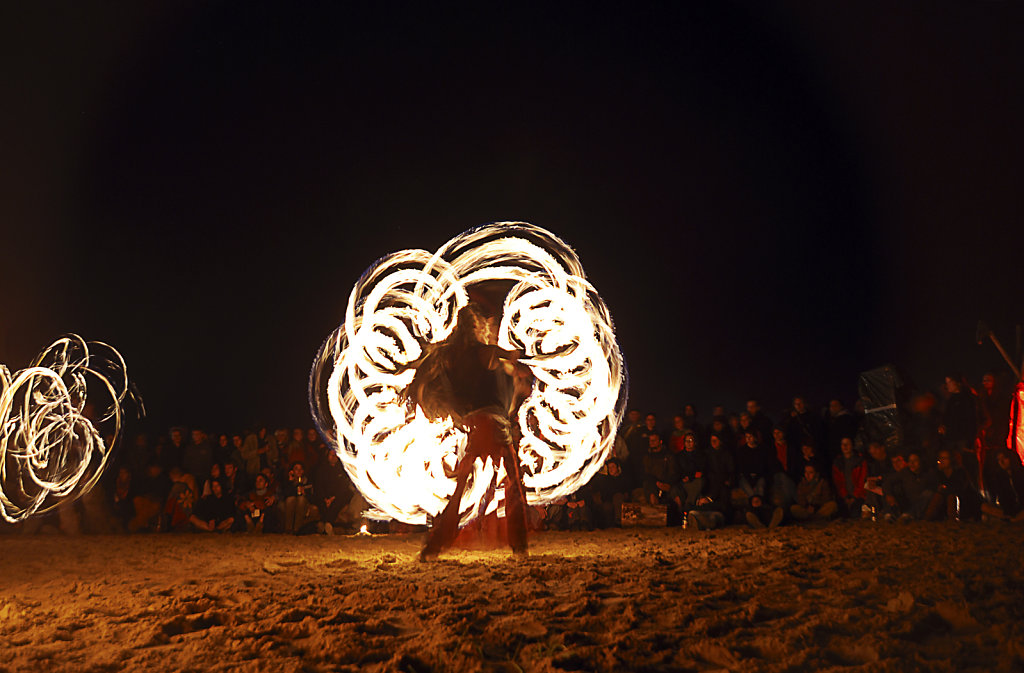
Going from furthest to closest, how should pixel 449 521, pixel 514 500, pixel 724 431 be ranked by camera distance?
pixel 724 431
pixel 514 500
pixel 449 521

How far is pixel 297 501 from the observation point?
10.8 meters

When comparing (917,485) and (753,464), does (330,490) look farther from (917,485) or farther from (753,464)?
(917,485)

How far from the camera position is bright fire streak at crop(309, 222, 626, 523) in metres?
8.34

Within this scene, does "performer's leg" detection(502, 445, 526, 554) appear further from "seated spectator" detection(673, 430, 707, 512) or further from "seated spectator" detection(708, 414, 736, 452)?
"seated spectator" detection(708, 414, 736, 452)

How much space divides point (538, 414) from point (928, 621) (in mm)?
5454

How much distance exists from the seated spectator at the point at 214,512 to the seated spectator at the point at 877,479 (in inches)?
340

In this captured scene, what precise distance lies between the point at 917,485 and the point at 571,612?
601 centimetres

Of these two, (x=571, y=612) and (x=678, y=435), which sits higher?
(x=678, y=435)

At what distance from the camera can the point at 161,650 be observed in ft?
14.0

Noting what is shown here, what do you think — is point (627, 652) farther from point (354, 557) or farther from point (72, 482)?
point (72, 482)

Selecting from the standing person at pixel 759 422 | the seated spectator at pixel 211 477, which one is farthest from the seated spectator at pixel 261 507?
the standing person at pixel 759 422

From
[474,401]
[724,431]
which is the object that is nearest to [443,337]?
[474,401]

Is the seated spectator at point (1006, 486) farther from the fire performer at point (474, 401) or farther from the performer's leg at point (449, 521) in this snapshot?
the performer's leg at point (449, 521)

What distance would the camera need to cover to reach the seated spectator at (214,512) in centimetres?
1100
